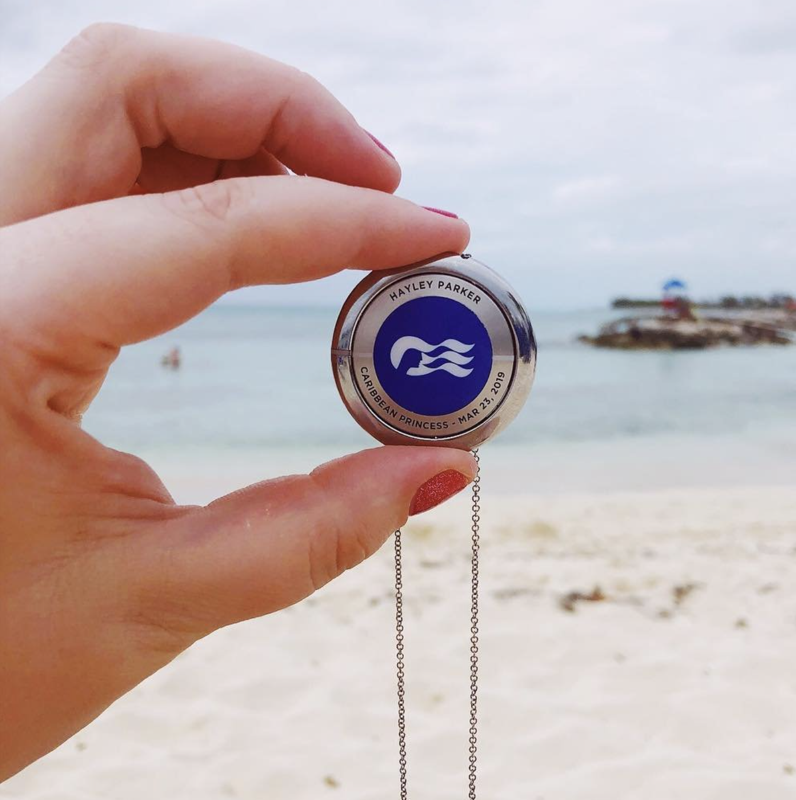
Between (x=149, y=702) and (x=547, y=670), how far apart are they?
1782 millimetres

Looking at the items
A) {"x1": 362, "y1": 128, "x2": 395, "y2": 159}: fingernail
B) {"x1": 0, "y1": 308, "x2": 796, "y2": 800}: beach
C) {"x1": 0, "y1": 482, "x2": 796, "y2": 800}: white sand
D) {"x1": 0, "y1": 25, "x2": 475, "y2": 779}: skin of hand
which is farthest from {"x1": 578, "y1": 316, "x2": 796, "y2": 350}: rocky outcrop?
{"x1": 0, "y1": 25, "x2": 475, "y2": 779}: skin of hand

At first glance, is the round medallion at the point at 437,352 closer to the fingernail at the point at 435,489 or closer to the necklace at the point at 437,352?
the necklace at the point at 437,352

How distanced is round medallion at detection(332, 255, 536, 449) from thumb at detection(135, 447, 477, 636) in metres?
0.16

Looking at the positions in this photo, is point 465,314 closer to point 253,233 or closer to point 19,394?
point 253,233

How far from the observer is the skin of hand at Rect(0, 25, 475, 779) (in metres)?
1.40

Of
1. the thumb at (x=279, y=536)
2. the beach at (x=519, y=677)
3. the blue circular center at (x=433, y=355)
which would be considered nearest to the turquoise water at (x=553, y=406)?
the beach at (x=519, y=677)

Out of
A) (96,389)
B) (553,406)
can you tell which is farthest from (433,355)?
(553,406)

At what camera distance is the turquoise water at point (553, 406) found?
11.7m

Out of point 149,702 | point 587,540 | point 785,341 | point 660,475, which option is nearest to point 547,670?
point 149,702

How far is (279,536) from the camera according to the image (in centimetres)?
159

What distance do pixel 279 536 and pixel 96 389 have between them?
0.62 m

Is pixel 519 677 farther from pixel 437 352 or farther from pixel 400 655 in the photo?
pixel 437 352

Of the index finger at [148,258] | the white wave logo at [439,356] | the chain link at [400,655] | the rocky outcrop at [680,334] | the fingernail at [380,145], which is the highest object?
the rocky outcrop at [680,334]

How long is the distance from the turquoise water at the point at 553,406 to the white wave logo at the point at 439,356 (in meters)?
8.95
